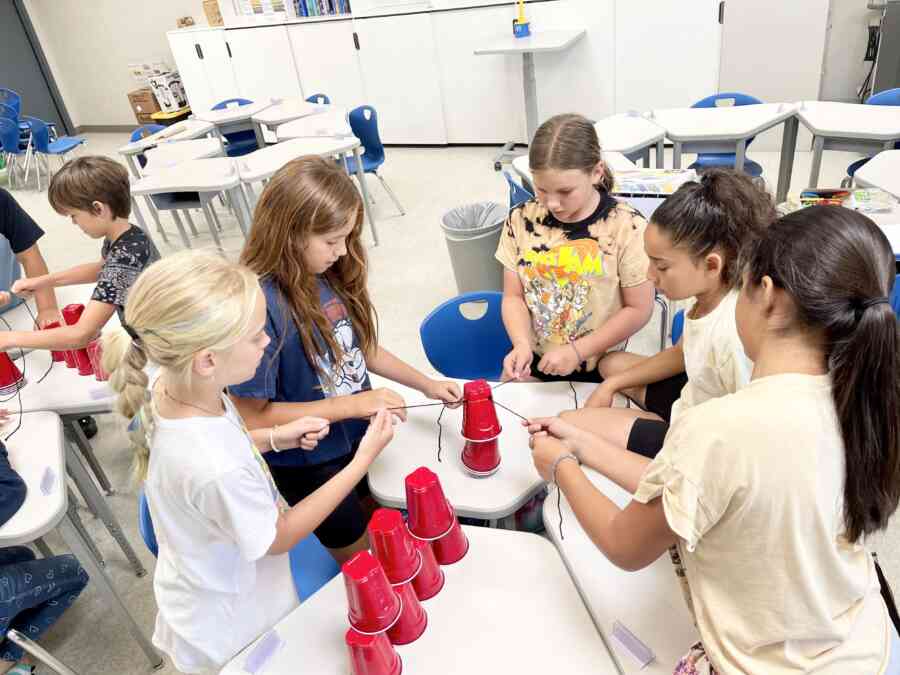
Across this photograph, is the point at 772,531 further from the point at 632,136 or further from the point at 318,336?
the point at 632,136

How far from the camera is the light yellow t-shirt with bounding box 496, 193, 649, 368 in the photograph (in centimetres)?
169

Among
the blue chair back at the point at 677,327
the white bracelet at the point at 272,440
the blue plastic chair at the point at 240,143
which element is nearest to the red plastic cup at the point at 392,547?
the white bracelet at the point at 272,440

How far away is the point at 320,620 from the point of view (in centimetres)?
108

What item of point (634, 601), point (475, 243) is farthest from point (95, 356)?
point (634, 601)

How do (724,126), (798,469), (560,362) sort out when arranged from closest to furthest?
(798,469), (560,362), (724,126)

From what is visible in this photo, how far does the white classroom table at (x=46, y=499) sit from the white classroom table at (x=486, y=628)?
27.5 inches

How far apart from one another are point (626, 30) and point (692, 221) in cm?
435

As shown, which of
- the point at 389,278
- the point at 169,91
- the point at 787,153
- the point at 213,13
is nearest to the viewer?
the point at 787,153

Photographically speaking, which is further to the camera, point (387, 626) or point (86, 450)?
point (86, 450)

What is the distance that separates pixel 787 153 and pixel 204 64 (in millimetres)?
5984

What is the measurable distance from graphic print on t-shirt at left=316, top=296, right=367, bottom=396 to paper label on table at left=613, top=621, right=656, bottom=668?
0.84 m

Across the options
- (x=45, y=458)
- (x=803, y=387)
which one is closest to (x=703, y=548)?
(x=803, y=387)

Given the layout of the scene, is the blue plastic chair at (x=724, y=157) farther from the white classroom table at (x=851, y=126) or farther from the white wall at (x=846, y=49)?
the white wall at (x=846, y=49)

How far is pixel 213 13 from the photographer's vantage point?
6.55m
